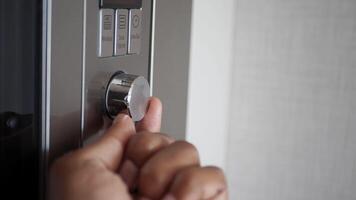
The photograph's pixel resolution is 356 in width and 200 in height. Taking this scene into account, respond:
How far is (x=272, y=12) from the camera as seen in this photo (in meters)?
0.82

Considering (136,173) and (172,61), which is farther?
(172,61)

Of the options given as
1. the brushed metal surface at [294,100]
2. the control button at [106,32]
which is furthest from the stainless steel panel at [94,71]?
the brushed metal surface at [294,100]

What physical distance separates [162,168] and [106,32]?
0.15 m

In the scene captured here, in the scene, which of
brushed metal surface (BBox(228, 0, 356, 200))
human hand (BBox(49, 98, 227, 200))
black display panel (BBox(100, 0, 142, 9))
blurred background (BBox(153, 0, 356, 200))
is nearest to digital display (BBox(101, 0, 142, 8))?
black display panel (BBox(100, 0, 142, 9))

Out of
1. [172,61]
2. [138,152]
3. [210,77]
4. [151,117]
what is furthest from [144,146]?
[210,77]

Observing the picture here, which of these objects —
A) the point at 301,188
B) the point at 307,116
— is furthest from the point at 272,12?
the point at 301,188

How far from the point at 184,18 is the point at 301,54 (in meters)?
0.29

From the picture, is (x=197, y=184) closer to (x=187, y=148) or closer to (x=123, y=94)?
(x=187, y=148)

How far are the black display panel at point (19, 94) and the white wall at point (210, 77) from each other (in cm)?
31

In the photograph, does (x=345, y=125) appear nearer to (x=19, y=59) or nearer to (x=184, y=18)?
(x=184, y=18)

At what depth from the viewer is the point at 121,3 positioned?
0.44 m

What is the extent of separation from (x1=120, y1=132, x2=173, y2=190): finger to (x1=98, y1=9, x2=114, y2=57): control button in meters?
0.10

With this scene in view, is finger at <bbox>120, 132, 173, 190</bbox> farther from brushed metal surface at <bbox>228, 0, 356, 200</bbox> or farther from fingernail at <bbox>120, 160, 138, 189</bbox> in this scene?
brushed metal surface at <bbox>228, 0, 356, 200</bbox>

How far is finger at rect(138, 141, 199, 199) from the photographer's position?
0.34 meters
